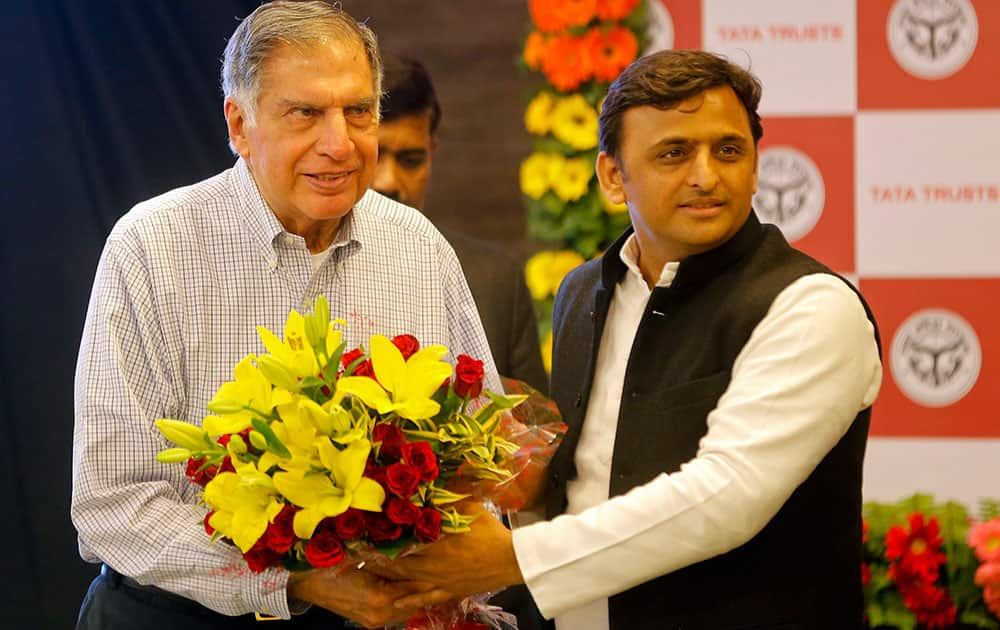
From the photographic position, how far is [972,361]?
4.05 metres

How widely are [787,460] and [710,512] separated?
0.15 meters

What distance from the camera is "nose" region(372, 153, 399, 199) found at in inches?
132

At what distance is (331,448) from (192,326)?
0.52 metres

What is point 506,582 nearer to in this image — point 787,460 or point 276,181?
point 787,460

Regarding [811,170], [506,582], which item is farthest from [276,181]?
[811,170]

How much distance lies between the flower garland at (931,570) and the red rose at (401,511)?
1.95 m

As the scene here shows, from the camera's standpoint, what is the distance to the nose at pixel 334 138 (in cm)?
216

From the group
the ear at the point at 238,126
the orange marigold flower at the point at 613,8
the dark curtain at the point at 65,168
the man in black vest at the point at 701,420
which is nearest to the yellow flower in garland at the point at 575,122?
the orange marigold flower at the point at 613,8

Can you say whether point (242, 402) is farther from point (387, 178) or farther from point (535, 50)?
point (535, 50)

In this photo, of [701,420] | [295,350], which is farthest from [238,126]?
[701,420]

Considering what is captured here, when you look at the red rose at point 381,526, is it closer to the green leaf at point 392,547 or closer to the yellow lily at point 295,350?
the green leaf at point 392,547

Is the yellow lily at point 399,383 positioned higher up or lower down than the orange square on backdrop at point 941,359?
higher up

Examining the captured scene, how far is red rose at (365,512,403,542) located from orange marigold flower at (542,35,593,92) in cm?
241

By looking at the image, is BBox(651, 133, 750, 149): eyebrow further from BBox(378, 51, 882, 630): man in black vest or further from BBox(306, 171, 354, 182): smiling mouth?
BBox(306, 171, 354, 182): smiling mouth
